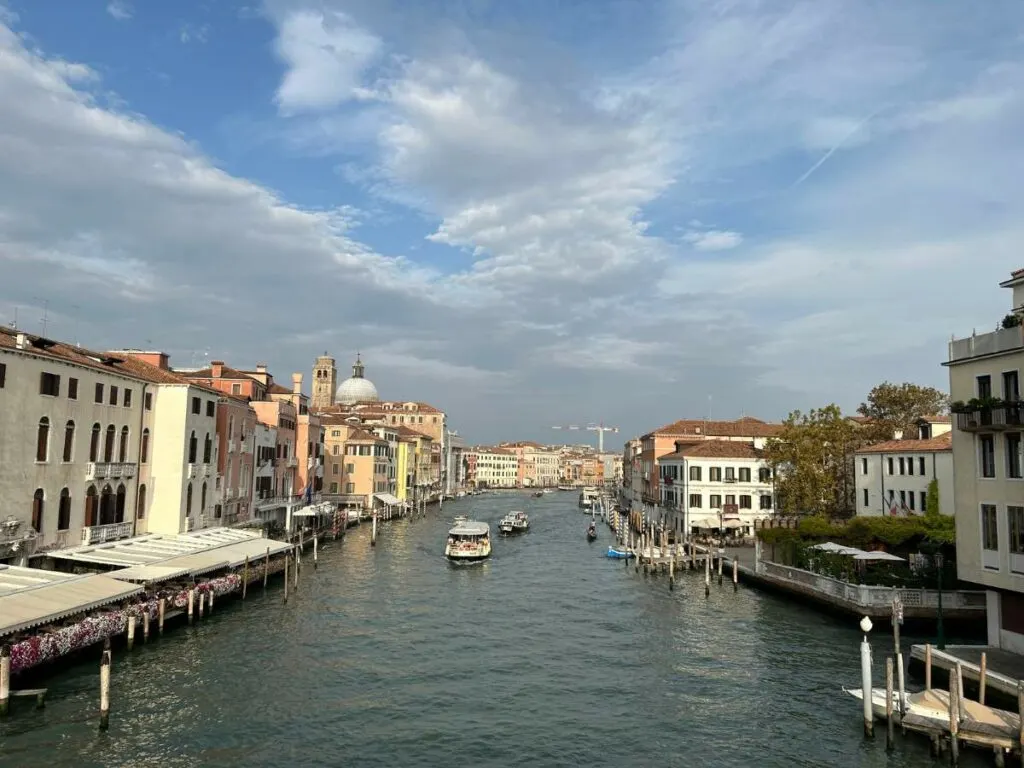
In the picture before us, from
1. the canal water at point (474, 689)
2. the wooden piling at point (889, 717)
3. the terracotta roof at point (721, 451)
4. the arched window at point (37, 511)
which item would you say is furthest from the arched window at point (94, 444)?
the terracotta roof at point (721, 451)

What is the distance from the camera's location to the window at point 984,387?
2228 centimetres

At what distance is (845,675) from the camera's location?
76.5 ft

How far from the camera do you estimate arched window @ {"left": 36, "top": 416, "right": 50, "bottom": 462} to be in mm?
28141

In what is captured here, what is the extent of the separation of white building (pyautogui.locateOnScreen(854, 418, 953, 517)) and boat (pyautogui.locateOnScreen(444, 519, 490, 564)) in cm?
2320

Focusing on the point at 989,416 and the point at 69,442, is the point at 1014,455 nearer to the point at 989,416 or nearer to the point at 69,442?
the point at 989,416

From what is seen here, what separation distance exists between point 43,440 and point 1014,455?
31.8 meters

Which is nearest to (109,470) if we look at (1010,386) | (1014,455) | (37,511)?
(37,511)

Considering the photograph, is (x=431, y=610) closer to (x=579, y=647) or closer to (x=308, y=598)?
(x=308, y=598)

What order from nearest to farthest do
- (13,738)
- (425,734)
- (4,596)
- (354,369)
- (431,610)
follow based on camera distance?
(13,738) → (425,734) → (4,596) → (431,610) → (354,369)

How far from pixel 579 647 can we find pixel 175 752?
14306 millimetres

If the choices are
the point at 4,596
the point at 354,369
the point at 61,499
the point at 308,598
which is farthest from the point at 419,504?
the point at 4,596

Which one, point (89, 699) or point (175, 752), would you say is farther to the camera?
point (89, 699)

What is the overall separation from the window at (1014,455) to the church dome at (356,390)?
135 meters

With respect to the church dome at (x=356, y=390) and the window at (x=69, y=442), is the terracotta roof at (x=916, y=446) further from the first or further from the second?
the church dome at (x=356, y=390)
